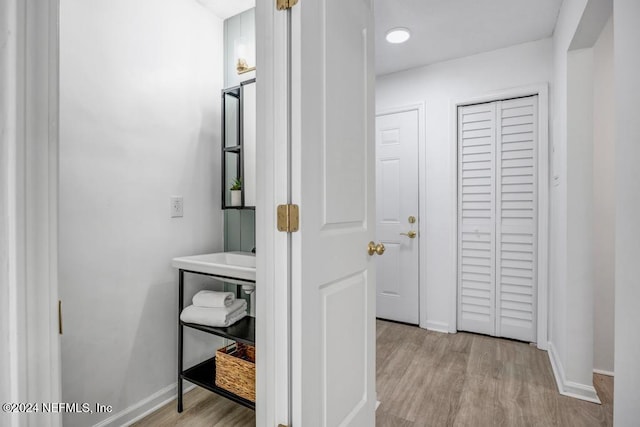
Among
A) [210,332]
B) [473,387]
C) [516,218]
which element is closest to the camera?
[210,332]

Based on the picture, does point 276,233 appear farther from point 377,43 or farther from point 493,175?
point 493,175

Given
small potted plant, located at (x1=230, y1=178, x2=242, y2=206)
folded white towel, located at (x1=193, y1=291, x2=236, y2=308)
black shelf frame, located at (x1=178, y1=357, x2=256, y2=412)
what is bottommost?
black shelf frame, located at (x1=178, y1=357, x2=256, y2=412)

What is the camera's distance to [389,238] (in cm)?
337

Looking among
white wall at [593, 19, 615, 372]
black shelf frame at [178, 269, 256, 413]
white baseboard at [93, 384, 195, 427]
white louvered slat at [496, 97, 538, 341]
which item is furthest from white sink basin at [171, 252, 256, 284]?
white wall at [593, 19, 615, 372]

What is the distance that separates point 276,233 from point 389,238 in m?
2.39

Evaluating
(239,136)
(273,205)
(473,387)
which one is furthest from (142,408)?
(473,387)

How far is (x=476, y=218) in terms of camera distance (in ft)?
9.80

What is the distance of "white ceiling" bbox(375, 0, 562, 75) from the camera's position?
2.24 meters

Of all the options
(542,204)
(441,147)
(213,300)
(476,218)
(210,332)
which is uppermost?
(441,147)

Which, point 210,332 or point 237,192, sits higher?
point 237,192

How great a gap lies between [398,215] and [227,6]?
2.20 m

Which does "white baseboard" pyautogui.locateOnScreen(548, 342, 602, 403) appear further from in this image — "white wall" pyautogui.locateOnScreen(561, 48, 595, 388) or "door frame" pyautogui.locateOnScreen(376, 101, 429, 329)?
"door frame" pyautogui.locateOnScreen(376, 101, 429, 329)

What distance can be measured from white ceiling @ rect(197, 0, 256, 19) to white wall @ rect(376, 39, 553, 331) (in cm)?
166

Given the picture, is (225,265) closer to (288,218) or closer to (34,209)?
(288,218)
